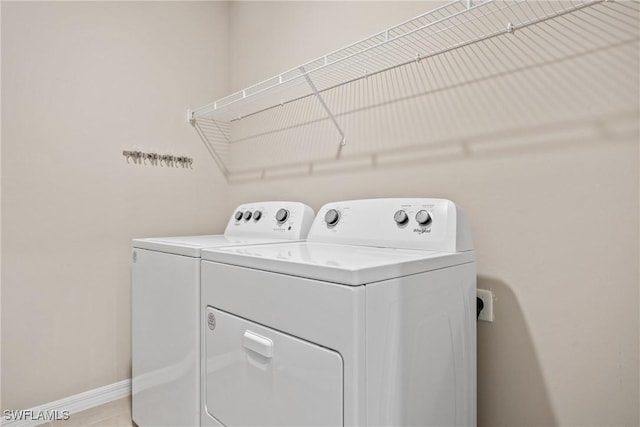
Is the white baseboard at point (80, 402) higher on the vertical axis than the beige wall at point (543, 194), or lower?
lower

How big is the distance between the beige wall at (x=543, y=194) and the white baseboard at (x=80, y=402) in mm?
1608

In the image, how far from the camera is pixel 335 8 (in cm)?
172

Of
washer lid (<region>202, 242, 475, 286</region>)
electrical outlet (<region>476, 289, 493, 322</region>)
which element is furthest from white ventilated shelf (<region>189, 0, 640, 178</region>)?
electrical outlet (<region>476, 289, 493, 322</region>)

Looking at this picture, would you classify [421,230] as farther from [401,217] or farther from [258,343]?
[258,343]

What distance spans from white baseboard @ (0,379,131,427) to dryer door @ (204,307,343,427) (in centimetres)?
94

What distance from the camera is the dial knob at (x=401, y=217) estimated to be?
1.22 meters

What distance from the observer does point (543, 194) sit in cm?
112

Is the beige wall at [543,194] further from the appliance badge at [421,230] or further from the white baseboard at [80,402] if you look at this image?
the white baseboard at [80,402]

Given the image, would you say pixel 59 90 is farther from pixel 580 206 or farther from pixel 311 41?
pixel 580 206

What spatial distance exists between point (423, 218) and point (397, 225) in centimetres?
10

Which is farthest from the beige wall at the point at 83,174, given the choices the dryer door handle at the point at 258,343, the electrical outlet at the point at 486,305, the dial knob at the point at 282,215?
the electrical outlet at the point at 486,305

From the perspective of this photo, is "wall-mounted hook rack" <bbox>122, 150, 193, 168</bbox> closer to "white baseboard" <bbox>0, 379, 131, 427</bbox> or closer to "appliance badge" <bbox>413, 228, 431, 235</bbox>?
"white baseboard" <bbox>0, 379, 131, 427</bbox>

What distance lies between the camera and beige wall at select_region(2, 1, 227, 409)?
158 centimetres

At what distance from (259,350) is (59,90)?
153 centimetres
